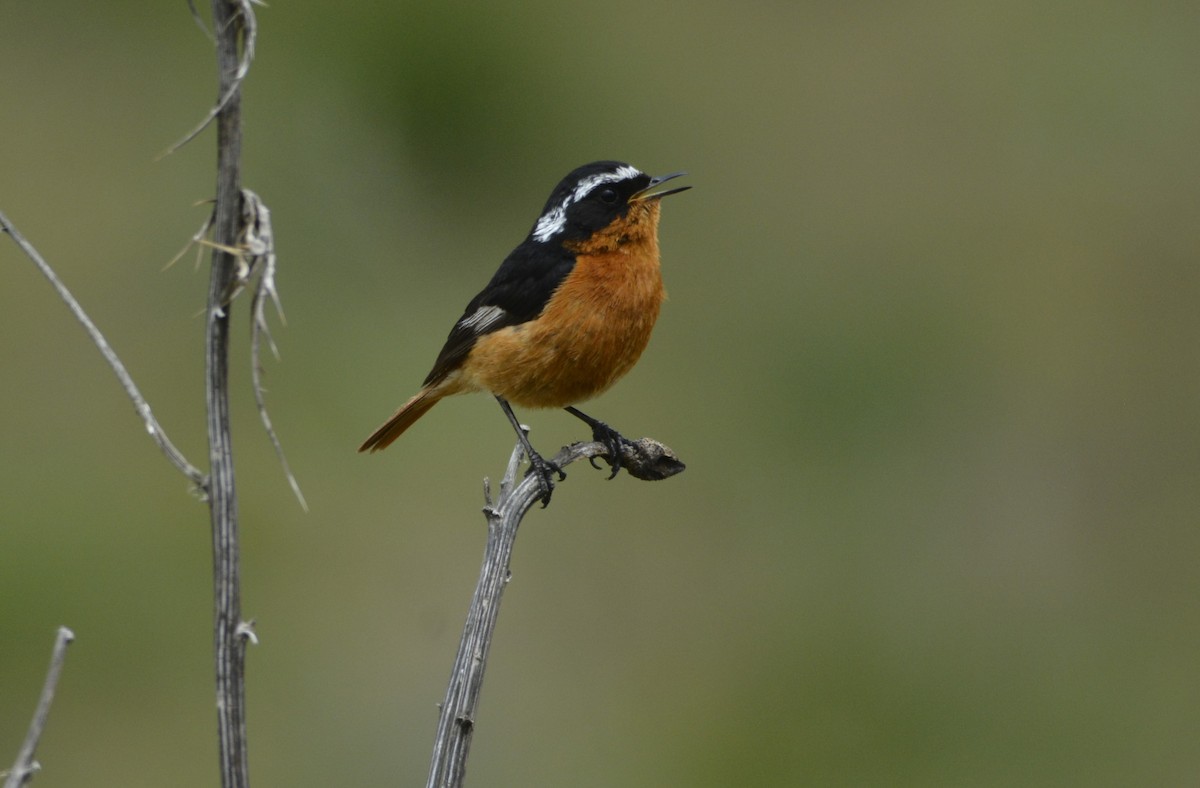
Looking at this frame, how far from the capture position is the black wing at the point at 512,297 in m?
5.57

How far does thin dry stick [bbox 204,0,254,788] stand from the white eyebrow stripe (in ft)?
11.8

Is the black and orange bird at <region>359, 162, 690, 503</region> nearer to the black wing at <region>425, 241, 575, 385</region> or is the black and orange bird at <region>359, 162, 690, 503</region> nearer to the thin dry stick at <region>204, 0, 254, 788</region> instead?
the black wing at <region>425, 241, 575, 385</region>

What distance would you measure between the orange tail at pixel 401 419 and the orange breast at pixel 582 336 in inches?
14.6

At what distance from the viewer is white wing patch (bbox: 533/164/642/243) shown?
5701mm

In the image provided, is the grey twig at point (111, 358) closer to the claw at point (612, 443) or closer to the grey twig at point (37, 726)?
the grey twig at point (37, 726)

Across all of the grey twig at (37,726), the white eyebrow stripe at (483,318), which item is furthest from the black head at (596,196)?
the grey twig at (37,726)

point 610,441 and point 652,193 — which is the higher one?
point 652,193

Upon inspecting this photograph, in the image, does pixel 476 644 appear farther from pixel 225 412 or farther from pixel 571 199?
pixel 571 199

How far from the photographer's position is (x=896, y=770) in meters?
7.88

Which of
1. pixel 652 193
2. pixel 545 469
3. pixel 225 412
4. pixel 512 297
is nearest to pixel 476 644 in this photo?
pixel 225 412

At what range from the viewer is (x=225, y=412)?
2084 millimetres

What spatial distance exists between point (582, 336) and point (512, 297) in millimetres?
408

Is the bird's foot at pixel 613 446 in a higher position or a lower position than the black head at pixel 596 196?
lower

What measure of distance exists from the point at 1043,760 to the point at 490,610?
607cm
